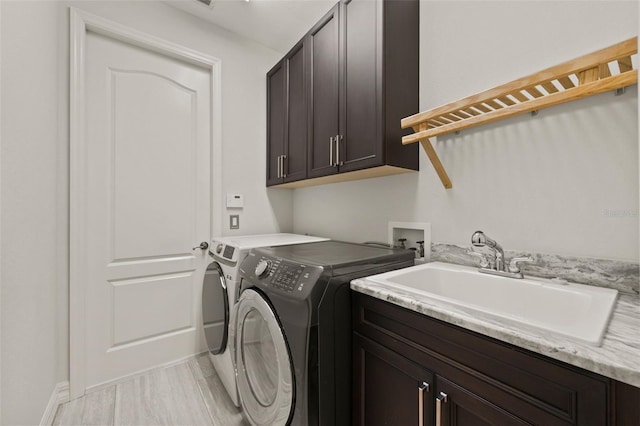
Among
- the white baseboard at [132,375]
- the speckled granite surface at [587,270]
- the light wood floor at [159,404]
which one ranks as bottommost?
the light wood floor at [159,404]

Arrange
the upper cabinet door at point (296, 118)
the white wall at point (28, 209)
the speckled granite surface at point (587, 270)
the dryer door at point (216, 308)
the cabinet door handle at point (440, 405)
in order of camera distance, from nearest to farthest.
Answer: the cabinet door handle at point (440, 405) → the speckled granite surface at point (587, 270) → the white wall at point (28, 209) → the dryer door at point (216, 308) → the upper cabinet door at point (296, 118)

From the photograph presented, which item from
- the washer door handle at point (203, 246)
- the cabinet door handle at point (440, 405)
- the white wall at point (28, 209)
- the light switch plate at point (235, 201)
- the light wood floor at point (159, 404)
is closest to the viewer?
the cabinet door handle at point (440, 405)

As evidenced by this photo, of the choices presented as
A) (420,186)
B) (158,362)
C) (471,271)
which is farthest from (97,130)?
(471,271)

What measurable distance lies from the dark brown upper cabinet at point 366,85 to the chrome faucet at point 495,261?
55 cm

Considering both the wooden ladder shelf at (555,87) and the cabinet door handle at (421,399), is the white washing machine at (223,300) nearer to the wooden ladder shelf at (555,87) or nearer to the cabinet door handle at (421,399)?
the cabinet door handle at (421,399)

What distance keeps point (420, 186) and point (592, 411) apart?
3.73ft

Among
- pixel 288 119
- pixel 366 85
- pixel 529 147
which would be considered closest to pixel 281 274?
pixel 366 85

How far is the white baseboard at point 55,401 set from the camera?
1403mm

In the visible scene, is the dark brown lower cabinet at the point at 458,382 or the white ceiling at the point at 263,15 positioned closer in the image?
the dark brown lower cabinet at the point at 458,382

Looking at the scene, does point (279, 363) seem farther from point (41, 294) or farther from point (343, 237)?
point (41, 294)

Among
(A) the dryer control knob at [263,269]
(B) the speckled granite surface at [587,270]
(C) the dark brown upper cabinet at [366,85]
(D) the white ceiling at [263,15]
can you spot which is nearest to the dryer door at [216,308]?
(A) the dryer control knob at [263,269]

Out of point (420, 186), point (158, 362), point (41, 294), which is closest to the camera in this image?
point (41, 294)

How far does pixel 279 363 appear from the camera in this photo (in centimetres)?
106

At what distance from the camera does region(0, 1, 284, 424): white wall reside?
1.02 meters
